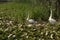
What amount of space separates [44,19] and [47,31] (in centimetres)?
74

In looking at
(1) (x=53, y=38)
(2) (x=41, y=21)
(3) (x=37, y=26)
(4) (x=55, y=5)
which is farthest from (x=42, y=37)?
(4) (x=55, y=5)

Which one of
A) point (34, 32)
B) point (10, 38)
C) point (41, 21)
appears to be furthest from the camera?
point (41, 21)

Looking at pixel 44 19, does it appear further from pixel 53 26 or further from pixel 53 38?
pixel 53 38

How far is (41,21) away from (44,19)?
123 mm

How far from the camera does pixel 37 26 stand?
387 centimetres

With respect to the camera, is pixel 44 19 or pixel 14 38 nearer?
pixel 14 38

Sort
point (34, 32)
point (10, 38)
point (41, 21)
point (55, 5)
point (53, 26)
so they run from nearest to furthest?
point (10, 38) < point (34, 32) < point (53, 26) < point (41, 21) < point (55, 5)

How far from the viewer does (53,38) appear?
132 inches

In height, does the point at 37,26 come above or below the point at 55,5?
below

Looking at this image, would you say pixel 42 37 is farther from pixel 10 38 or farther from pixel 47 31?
pixel 10 38

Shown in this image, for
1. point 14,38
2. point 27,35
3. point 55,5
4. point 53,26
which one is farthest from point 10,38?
point 55,5

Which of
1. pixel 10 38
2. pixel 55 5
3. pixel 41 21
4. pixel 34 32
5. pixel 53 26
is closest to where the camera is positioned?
pixel 10 38

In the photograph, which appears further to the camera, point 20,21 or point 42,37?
point 20,21

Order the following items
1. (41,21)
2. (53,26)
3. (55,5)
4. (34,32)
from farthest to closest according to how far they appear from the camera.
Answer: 1. (55,5)
2. (41,21)
3. (53,26)
4. (34,32)
